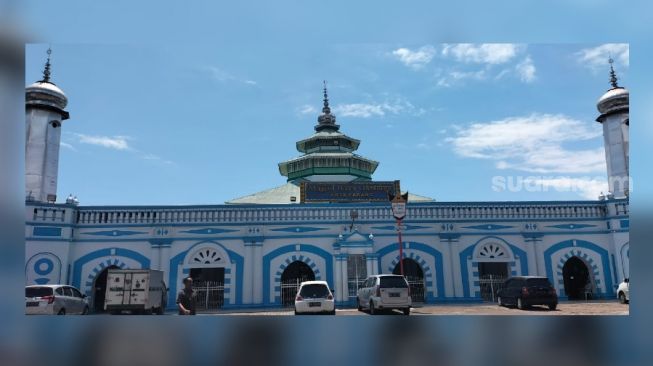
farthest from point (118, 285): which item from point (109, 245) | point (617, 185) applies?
point (617, 185)

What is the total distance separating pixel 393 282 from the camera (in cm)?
1691

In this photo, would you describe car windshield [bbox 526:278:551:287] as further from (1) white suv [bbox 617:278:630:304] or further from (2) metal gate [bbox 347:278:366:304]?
(2) metal gate [bbox 347:278:366:304]

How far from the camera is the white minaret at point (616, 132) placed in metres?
25.6

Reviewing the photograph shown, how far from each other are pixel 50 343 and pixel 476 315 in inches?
477

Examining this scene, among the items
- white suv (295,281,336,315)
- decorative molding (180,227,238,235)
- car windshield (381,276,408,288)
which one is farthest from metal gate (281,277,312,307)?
car windshield (381,276,408,288)

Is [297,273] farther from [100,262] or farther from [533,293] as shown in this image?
[533,293]

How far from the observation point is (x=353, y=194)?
2333 cm

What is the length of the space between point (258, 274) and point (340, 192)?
5728 millimetres

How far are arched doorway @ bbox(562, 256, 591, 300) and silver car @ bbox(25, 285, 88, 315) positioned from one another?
21.8 metres

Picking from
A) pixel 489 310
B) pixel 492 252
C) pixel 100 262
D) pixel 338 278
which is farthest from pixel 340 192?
pixel 100 262

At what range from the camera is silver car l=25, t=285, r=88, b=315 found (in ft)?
54.1

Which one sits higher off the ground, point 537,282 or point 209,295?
point 537,282

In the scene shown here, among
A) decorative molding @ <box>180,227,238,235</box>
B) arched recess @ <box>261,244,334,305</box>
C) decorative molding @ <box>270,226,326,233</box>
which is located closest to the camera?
arched recess @ <box>261,244,334,305</box>
